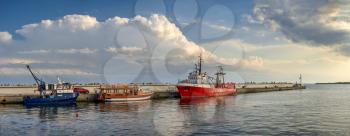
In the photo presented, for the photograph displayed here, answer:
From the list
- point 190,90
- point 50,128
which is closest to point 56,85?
point 190,90

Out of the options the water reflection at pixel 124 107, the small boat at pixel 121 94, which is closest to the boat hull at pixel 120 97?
the small boat at pixel 121 94

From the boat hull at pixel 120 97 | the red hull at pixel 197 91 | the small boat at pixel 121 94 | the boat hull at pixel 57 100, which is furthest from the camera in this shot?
the red hull at pixel 197 91

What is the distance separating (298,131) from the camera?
44250 mm

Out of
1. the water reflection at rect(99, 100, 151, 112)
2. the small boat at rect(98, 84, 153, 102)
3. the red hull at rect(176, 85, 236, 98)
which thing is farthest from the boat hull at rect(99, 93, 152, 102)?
the red hull at rect(176, 85, 236, 98)

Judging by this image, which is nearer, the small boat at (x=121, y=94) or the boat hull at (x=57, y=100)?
the boat hull at (x=57, y=100)

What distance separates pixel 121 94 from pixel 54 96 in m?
16.6

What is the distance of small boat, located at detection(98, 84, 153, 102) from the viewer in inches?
3981

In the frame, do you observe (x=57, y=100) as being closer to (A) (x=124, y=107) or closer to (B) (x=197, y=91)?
(A) (x=124, y=107)

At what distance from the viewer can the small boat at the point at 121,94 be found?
10112 cm

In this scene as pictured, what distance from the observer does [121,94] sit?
10356 centimetres

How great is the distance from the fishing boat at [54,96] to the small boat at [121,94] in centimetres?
723

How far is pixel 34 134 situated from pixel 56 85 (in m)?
57.8

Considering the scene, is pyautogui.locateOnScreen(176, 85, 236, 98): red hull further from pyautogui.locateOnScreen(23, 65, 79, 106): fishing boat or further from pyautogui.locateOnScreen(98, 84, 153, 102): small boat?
pyautogui.locateOnScreen(23, 65, 79, 106): fishing boat

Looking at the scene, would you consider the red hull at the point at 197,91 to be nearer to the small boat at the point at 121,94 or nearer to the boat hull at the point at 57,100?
the small boat at the point at 121,94
